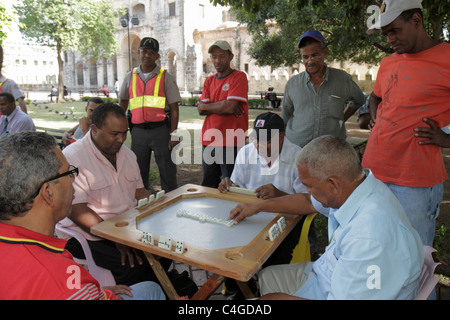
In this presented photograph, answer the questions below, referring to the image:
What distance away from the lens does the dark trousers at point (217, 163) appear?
12.8ft

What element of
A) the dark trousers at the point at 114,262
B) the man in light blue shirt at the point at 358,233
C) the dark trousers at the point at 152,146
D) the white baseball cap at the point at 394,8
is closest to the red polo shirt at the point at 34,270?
the man in light blue shirt at the point at 358,233

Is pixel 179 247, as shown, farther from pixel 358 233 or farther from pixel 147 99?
pixel 147 99

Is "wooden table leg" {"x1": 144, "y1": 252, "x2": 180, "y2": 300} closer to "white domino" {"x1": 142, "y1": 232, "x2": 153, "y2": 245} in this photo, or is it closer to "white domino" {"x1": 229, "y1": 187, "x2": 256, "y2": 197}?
"white domino" {"x1": 142, "y1": 232, "x2": 153, "y2": 245}

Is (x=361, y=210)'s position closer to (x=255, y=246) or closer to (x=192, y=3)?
(x=255, y=246)

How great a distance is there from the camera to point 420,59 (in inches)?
90.0

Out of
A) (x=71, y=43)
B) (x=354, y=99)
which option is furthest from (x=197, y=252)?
(x=71, y=43)

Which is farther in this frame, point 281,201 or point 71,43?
point 71,43

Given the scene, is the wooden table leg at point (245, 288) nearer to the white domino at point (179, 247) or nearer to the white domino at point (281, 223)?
the white domino at point (281, 223)

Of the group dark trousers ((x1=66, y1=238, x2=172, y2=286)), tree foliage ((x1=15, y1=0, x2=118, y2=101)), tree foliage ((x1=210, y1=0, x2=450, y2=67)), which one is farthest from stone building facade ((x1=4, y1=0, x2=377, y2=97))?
dark trousers ((x1=66, y1=238, x2=172, y2=286))

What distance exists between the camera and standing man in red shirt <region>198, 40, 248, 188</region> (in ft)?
12.8

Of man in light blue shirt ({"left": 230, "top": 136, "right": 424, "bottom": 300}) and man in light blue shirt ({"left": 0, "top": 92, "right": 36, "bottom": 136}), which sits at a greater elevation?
man in light blue shirt ({"left": 0, "top": 92, "right": 36, "bottom": 136})

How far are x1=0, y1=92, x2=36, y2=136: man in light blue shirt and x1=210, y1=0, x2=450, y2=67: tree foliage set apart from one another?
10.5 ft

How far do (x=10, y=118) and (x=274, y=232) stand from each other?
4.54m

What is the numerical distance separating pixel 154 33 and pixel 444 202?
38.3 m
